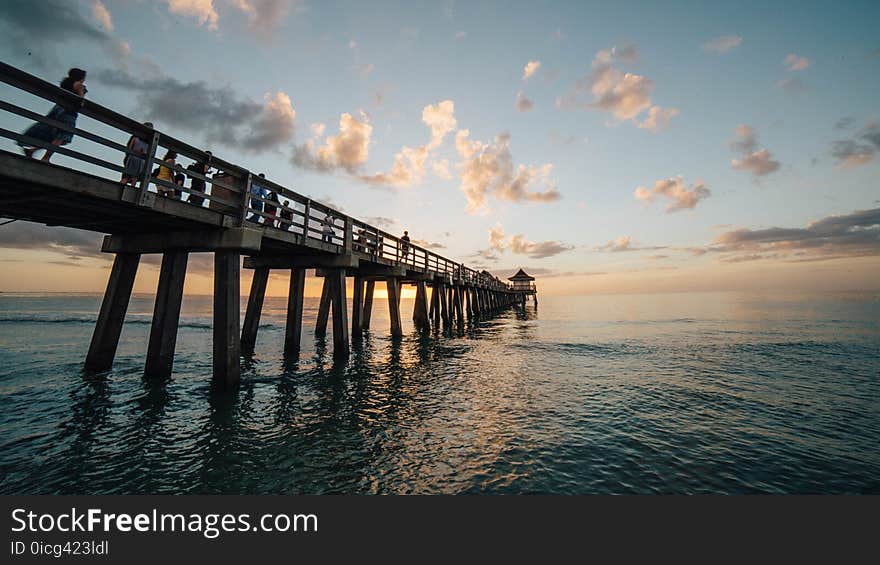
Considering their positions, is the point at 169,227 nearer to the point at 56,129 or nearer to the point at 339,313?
the point at 56,129

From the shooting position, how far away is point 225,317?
7.74 metres

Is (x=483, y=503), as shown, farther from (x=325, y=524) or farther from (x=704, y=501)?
(x=704, y=501)

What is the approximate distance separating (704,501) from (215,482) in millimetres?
5676

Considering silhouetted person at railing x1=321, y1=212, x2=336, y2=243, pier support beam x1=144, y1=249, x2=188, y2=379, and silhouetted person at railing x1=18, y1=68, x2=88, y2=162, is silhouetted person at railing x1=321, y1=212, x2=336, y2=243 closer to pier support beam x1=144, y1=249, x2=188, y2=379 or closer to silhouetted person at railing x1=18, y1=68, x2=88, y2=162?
pier support beam x1=144, y1=249, x2=188, y2=379

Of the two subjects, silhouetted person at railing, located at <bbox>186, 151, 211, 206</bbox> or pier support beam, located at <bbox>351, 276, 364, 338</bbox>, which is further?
pier support beam, located at <bbox>351, 276, 364, 338</bbox>

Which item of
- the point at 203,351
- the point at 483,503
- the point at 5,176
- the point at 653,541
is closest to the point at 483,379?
the point at 483,503

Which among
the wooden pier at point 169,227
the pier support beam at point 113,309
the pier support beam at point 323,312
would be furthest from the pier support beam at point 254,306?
the pier support beam at point 323,312

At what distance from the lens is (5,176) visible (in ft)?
14.2

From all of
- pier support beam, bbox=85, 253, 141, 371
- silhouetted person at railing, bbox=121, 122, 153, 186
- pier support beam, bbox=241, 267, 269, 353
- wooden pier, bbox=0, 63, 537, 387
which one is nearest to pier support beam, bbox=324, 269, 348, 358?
wooden pier, bbox=0, 63, 537, 387

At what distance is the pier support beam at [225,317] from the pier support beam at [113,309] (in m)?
2.46

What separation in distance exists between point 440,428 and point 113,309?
335 inches

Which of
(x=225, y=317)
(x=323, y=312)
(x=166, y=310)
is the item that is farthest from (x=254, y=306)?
(x=323, y=312)

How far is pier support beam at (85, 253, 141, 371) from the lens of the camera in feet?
27.4

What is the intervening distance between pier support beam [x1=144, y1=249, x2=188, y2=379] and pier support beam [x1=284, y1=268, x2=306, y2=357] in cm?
455
